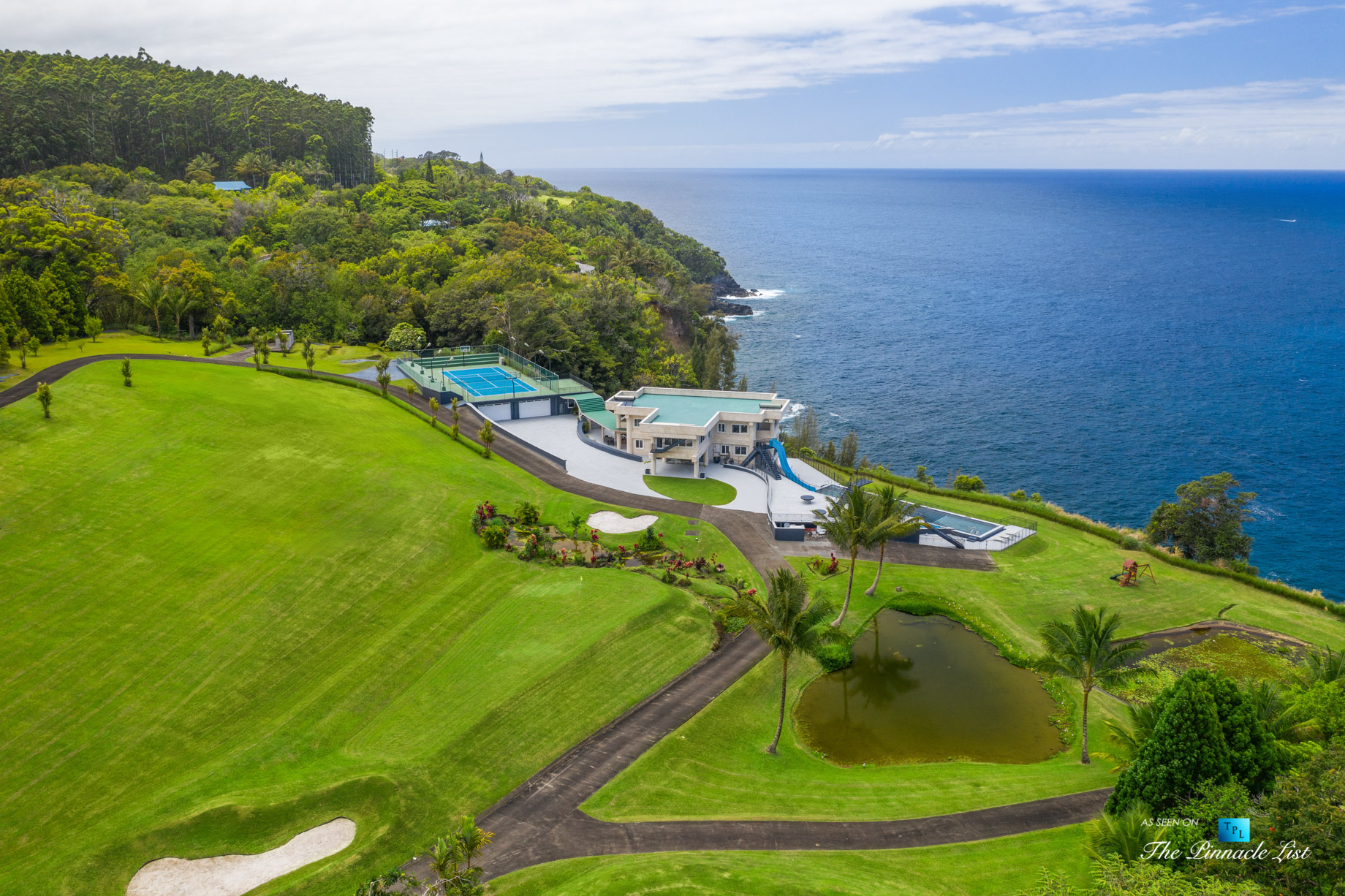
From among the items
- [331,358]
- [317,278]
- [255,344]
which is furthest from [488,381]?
[317,278]

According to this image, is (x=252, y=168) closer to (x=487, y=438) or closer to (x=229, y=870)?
(x=487, y=438)

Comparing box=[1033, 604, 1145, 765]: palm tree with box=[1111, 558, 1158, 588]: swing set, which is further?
box=[1111, 558, 1158, 588]: swing set

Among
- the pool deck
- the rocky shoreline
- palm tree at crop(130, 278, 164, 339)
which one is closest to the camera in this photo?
the pool deck

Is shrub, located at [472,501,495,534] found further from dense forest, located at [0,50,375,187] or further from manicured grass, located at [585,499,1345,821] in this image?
dense forest, located at [0,50,375,187]

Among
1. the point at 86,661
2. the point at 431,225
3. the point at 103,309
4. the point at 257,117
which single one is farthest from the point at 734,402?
the point at 257,117

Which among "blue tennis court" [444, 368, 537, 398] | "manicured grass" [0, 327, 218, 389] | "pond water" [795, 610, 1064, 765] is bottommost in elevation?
"pond water" [795, 610, 1064, 765]

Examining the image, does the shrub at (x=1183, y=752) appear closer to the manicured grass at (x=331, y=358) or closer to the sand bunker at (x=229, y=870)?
the sand bunker at (x=229, y=870)

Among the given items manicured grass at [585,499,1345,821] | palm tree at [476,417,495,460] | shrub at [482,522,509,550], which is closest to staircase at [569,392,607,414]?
palm tree at [476,417,495,460]
